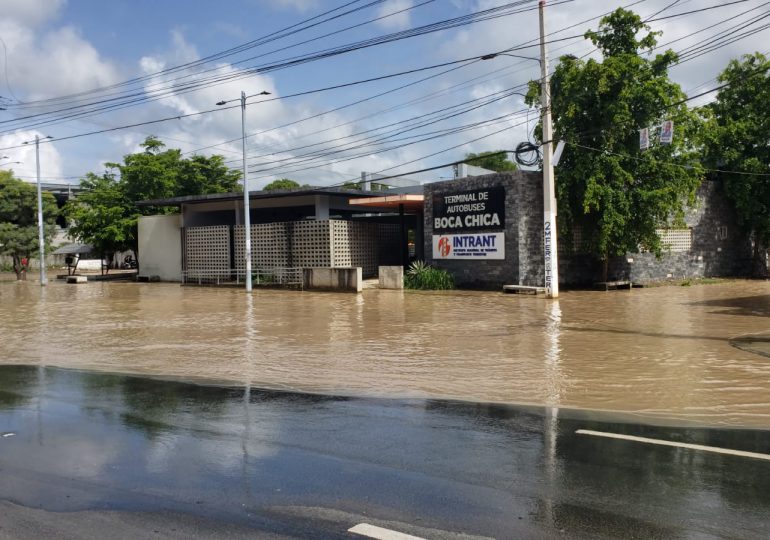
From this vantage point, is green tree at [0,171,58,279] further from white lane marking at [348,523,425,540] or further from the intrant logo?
white lane marking at [348,523,425,540]

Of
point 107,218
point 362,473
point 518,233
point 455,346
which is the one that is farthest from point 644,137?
point 107,218

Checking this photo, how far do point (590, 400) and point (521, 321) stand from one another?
27.9 ft

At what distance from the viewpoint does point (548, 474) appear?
17.7 feet

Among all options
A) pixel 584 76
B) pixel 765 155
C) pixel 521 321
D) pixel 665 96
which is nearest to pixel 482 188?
pixel 584 76

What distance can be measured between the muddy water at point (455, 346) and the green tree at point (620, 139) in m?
3.27

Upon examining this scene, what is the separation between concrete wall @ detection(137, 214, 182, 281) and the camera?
3806 centimetres

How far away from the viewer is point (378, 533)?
4230 mm

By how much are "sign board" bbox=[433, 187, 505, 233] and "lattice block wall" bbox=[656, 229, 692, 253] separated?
8.59 meters

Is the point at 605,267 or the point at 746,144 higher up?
the point at 746,144

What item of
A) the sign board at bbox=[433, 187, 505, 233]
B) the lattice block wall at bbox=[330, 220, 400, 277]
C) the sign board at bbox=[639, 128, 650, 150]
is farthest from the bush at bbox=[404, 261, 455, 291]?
the sign board at bbox=[639, 128, 650, 150]

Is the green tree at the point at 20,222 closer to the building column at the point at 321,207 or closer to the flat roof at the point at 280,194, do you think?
the flat roof at the point at 280,194

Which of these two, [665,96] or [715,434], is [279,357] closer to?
[715,434]

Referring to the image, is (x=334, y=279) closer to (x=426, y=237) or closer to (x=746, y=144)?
(x=426, y=237)

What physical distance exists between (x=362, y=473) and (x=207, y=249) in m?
31.6
